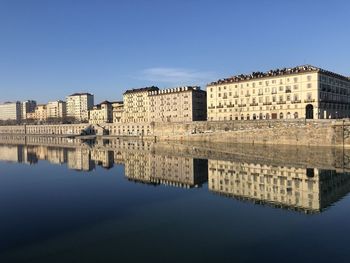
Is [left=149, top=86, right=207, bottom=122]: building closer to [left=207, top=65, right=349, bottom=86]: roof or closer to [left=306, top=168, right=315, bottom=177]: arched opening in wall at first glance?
[left=207, top=65, right=349, bottom=86]: roof

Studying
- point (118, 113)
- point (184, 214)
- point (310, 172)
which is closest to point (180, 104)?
point (118, 113)

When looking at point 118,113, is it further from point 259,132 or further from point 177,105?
point 259,132

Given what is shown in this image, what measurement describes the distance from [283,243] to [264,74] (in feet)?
276

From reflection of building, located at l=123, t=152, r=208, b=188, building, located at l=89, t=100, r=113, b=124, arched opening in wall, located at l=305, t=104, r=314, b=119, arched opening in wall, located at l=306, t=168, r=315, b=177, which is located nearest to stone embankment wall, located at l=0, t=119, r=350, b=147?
arched opening in wall, located at l=305, t=104, r=314, b=119

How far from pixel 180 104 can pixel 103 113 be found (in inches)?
2813

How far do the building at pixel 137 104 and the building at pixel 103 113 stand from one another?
22956mm

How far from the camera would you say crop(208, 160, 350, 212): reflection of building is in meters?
31.3

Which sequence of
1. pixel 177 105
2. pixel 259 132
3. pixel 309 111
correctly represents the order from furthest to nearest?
pixel 177 105 → pixel 309 111 → pixel 259 132

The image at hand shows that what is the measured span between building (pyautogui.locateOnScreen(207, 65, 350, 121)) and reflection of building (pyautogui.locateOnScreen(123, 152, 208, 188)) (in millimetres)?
38106

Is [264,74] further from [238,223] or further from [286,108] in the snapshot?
[238,223]

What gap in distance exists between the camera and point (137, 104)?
15962 cm

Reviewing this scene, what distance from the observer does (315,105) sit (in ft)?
282

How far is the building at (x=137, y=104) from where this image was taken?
155 meters

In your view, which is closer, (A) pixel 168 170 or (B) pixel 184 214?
(B) pixel 184 214
